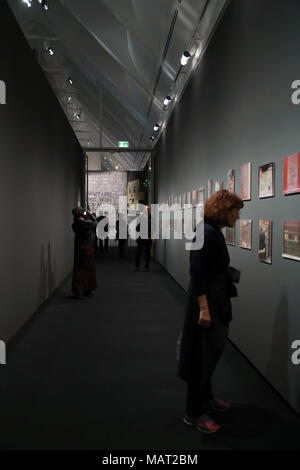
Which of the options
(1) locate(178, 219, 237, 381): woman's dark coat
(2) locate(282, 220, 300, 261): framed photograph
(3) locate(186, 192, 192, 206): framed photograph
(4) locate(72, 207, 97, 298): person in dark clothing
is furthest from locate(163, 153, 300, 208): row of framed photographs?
(4) locate(72, 207, 97, 298): person in dark clothing

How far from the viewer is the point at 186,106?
7.49 m

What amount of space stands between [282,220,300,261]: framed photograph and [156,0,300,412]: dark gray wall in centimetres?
6

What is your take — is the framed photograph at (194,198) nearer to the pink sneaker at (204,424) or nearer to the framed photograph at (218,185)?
the framed photograph at (218,185)

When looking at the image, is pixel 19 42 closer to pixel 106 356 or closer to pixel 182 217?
pixel 106 356

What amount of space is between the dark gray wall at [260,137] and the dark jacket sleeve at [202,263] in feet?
2.29

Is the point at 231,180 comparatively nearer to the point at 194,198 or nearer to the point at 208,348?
the point at 194,198

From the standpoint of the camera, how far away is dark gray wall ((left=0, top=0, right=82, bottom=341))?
4.08 m

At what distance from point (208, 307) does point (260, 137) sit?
5.83 feet

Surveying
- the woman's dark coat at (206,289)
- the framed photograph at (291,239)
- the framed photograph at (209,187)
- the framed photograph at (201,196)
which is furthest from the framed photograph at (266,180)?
the framed photograph at (201,196)

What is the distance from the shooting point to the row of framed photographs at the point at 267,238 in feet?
9.01

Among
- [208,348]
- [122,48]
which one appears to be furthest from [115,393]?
[122,48]

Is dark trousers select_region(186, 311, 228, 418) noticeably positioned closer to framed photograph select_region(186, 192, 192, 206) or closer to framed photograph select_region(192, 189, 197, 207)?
framed photograph select_region(192, 189, 197, 207)

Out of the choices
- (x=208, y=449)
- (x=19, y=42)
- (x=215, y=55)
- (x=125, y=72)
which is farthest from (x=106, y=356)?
(x=125, y=72)

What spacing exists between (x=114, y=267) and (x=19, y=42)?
7342 millimetres
